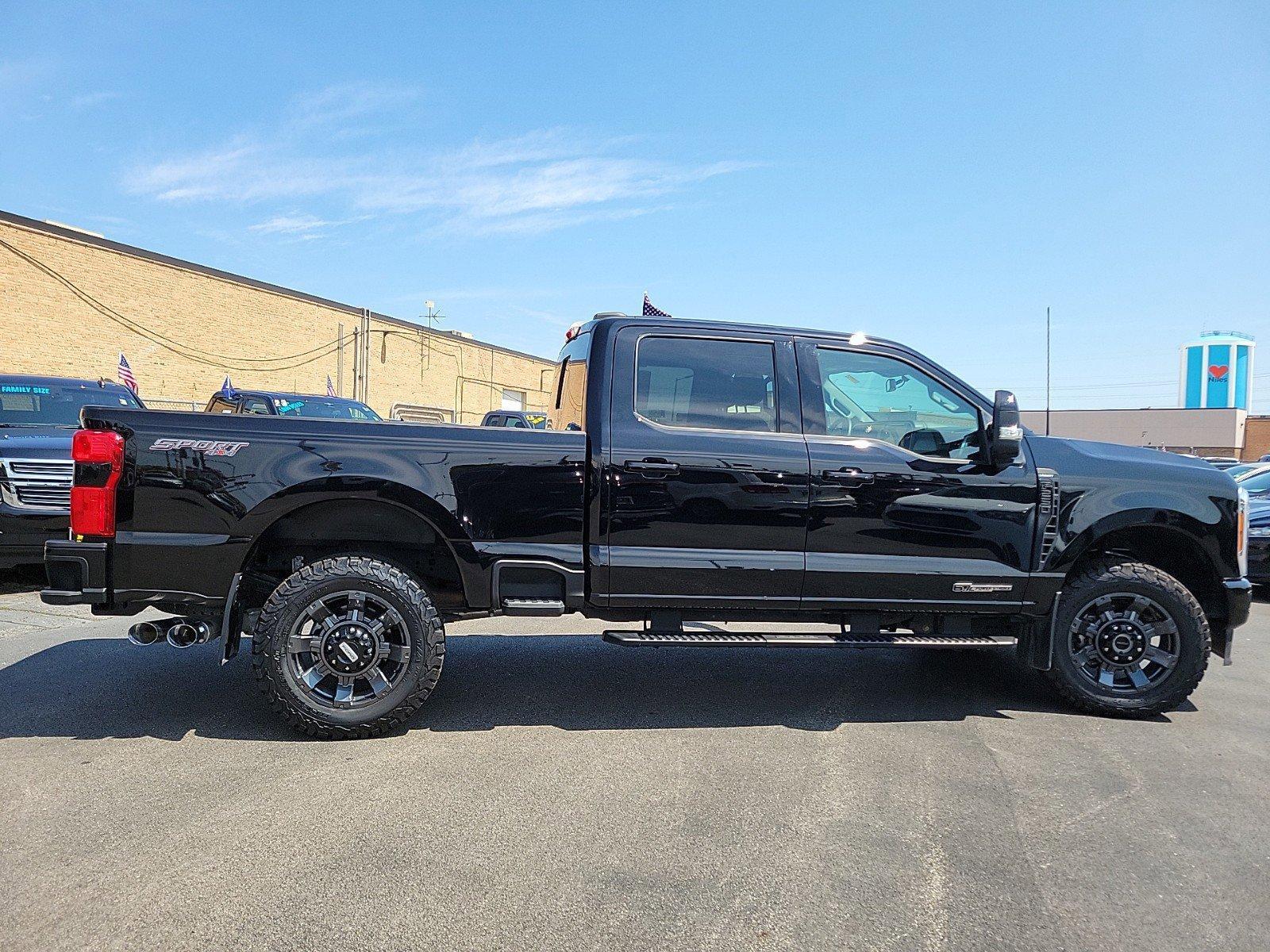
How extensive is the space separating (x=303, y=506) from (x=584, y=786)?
6.42 feet

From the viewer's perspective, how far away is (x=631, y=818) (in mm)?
3436

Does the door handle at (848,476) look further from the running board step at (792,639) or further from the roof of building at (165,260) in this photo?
the roof of building at (165,260)

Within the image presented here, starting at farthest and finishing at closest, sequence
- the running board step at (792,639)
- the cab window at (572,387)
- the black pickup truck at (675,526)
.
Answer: the cab window at (572,387) < the running board step at (792,639) < the black pickup truck at (675,526)

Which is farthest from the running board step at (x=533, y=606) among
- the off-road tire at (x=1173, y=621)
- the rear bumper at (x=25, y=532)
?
the rear bumper at (x=25, y=532)

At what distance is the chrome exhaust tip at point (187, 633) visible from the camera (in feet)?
13.6

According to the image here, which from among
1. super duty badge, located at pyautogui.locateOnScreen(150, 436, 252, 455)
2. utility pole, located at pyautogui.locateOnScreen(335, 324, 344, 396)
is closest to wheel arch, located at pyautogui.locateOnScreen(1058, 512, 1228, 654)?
super duty badge, located at pyautogui.locateOnScreen(150, 436, 252, 455)

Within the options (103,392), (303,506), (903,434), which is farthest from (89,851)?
(103,392)

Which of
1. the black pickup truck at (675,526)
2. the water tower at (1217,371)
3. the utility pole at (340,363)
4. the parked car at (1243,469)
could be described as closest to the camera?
the black pickup truck at (675,526)

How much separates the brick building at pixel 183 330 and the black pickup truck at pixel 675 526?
11083mm

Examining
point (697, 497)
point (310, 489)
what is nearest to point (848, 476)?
point (697, 497)

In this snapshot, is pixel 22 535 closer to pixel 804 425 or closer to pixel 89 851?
pixel 89 851

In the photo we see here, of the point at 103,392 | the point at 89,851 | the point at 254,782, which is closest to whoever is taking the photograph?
the point at 89,851

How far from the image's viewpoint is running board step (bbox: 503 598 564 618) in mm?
4484

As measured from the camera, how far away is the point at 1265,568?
870cm
